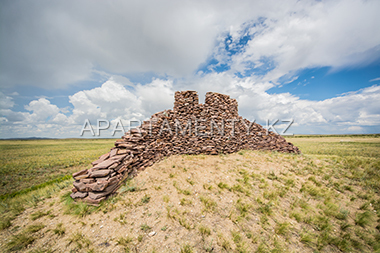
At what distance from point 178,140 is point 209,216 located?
6.73 metres

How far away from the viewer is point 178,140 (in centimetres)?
1125

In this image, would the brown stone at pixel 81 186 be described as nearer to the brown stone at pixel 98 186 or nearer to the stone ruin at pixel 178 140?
the stone ruin at pixel 178 140

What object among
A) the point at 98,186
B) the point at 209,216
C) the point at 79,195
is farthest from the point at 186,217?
the point at 79,195

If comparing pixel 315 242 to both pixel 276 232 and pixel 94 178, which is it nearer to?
pixel 276 232

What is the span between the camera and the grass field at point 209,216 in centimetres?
439

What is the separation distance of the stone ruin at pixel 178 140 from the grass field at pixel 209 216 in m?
0.81

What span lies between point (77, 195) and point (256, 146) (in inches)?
605

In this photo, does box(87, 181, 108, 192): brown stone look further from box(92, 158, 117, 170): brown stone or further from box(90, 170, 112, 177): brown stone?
box(92, 158, 117, 170): brown stone

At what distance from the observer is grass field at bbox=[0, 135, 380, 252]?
173 inches

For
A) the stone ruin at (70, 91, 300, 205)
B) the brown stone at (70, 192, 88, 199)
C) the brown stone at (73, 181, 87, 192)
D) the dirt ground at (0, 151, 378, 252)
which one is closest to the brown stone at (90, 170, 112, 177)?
the stone ruin at (70, 91, 300, 205)

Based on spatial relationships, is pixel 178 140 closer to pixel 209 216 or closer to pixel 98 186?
pixel 98 186

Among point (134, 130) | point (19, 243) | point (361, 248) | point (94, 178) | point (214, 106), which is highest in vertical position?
point (214, 106)

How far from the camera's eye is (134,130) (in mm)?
9305

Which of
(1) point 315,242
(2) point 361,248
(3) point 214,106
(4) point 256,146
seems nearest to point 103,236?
(1) point 315,242
